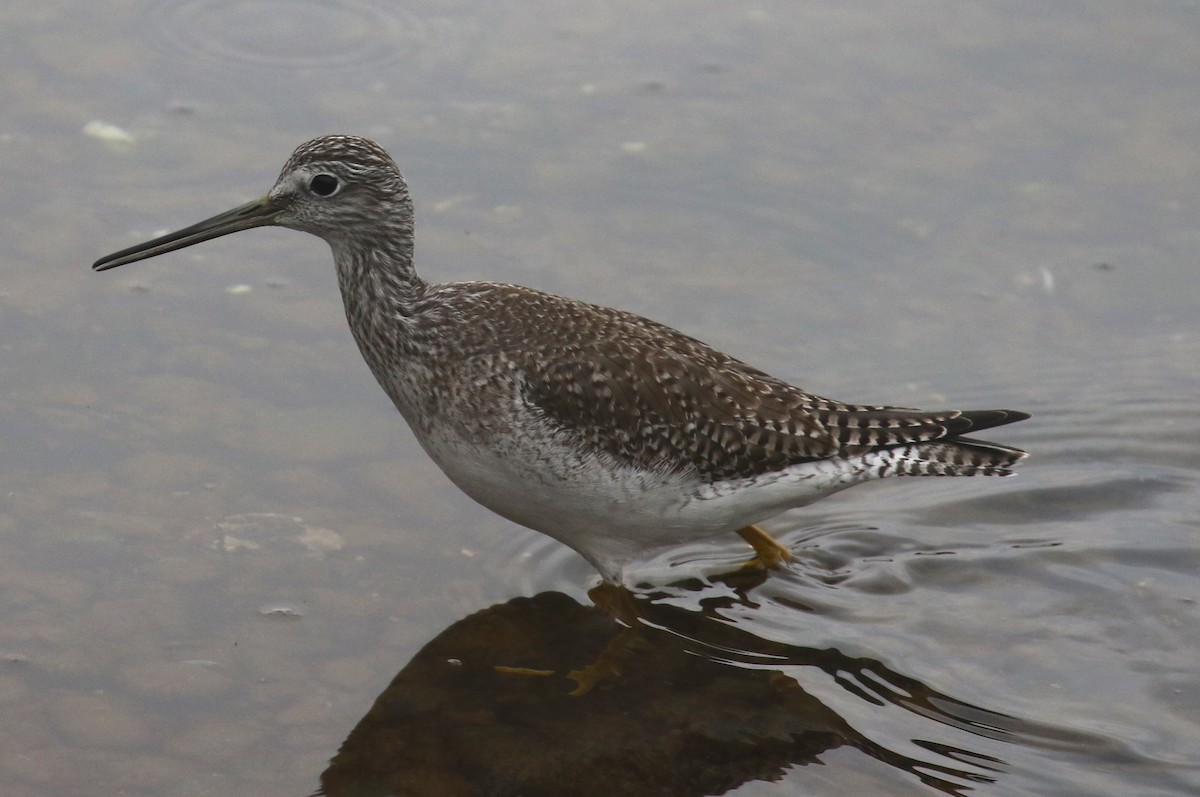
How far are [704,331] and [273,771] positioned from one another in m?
4.58

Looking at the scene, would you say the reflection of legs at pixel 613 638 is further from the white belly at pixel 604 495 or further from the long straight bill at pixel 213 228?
the long straight bill at pixel 213 228

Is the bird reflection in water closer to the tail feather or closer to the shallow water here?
the shallow water

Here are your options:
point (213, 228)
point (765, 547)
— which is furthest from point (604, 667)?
point (213, 228)

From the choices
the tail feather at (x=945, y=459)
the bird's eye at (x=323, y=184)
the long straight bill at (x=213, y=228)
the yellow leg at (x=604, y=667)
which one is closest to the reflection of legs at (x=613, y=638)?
the yellow leg at (x=604, y=667)

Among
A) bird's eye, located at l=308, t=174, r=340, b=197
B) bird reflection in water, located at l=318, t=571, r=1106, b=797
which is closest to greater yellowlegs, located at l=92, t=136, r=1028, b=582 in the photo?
bird's eye, located at l=308, t=174, r=340, b=197

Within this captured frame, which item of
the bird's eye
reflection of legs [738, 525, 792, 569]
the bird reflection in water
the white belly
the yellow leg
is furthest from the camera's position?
reflection of legs [738, 525, 792, 569]

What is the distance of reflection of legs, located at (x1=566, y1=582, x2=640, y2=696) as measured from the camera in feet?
25.5

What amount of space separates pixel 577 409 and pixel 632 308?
2725mm

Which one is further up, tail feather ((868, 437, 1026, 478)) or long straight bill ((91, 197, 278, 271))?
long straight bill ((91, 197, 278, 271))

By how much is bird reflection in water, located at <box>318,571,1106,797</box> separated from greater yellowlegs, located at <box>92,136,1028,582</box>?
50cm

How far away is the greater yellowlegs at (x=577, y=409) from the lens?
762cm

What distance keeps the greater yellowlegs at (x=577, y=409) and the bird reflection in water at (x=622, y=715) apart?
19.5 inches

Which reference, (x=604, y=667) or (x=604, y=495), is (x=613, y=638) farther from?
(x=604, y=495)

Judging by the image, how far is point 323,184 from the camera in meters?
8.05
